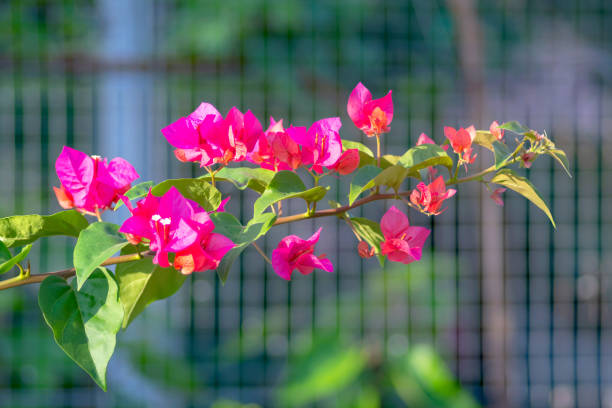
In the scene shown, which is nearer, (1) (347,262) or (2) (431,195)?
(2) (431,195)

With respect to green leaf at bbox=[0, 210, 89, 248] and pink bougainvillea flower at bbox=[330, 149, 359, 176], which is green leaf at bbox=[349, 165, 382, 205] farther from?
green leaf at bbox=[0, 210, 89, 248]

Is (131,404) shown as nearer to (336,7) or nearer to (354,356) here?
(354,356)

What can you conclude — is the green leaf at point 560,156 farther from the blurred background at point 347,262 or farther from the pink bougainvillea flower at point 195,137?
the blurred background at point 347,262

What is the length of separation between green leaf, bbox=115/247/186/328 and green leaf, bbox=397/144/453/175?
107 millimetres

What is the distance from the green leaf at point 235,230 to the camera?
225 millimetres

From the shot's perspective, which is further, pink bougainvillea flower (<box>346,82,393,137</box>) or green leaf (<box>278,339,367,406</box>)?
green leaf (<box>278,339,367,406</box>)

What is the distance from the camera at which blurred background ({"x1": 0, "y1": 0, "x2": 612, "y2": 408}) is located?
1461mm

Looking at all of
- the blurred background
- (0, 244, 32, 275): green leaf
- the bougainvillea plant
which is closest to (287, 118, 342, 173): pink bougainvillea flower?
the bougainvillea plant

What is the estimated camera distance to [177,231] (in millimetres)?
217

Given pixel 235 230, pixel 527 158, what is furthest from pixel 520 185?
pixel 235 230

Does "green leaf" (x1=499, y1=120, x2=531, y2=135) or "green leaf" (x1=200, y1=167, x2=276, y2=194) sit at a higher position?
"green leaf" (x1=499, y1=120, x2=531, y2=135)

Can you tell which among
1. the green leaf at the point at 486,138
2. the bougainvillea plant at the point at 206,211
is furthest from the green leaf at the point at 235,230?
the green leaf at the point at 486,138

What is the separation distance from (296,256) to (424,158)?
0.22 feet

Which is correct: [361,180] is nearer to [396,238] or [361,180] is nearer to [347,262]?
[396,238]
